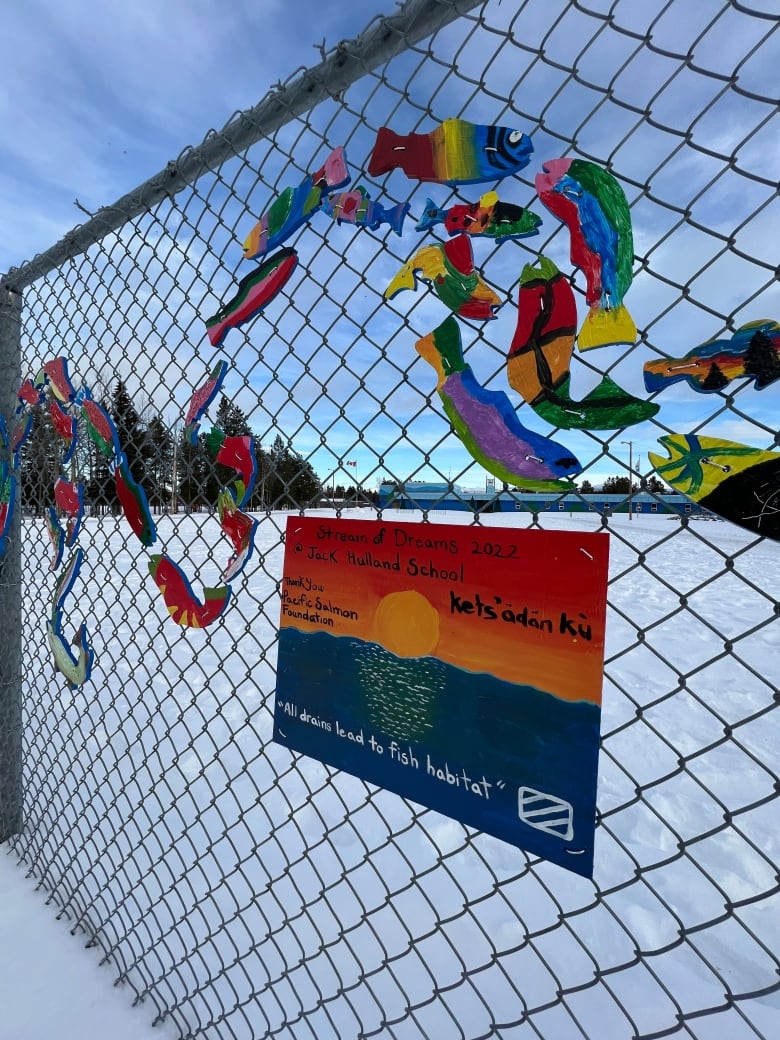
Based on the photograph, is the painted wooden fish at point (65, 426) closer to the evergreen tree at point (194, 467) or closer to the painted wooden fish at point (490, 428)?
the evergreen tree at point (194, 467)

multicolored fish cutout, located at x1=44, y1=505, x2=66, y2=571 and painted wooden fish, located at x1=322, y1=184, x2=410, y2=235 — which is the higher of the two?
painted wooden fish, located at x1=322, y1=184, x2=410, y2=235

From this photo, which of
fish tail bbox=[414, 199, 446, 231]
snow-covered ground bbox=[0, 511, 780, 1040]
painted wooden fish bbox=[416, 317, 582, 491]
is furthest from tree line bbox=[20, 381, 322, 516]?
fish tail bbox=[414, 199, 446, 231]

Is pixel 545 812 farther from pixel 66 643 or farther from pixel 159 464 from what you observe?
pixel 66 643

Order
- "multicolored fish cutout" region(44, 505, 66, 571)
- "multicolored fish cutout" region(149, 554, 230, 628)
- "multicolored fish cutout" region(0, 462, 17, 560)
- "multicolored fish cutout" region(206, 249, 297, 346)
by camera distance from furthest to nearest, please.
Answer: "multicolored fish cutout" region(0, 462, 17, 560) < "multicolored fish cutout" region(44, 505, 66, 571) < "multicolored fish cutout" region(149, 554, 230, 628) < "multicolored fish cutout" region(206, 249, 297, 346)

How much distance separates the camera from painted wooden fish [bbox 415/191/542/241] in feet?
2.89

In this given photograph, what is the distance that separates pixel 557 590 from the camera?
88 cm

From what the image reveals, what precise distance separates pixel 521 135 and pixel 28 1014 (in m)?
2.52

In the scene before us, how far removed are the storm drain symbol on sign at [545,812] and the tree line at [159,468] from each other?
0.76 m

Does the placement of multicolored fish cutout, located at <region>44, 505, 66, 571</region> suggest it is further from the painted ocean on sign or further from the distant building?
the distant building

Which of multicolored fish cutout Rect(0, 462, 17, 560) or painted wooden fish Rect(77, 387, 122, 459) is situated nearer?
painted wooden fish Rect(77, 387, 122, 459)

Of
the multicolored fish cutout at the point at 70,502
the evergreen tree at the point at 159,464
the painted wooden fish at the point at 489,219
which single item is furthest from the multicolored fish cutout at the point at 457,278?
the multicolored fish cutout at the point at 70,502

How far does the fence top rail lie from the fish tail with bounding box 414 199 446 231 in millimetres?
365

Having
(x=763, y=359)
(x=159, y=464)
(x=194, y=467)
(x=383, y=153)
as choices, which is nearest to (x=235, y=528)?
(x=194, y=467)

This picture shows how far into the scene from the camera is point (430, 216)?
3.24 ft
